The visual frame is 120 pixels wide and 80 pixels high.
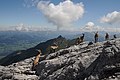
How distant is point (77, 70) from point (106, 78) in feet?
19.3

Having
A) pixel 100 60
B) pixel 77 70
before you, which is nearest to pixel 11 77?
pixel 77 70

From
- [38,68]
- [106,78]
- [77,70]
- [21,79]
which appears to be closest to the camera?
[106,78]

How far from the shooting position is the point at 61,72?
29.7 m

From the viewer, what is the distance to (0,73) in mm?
40281

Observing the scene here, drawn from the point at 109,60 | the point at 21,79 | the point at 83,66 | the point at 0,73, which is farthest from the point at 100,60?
the point at 0,73

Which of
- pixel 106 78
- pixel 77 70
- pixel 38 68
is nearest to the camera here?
pixel 106 78

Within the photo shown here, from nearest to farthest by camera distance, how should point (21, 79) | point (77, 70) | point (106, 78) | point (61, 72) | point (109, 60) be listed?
point (106, 78) < point (109, 60) < point (77, 70) < point (61, 72) < point (21, 79)

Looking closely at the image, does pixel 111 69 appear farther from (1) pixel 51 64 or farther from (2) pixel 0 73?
(2) pixel 0 73

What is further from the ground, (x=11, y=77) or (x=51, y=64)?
(x=51, y=64)

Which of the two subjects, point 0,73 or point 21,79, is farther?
point 0,73

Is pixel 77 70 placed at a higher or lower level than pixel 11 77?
higher

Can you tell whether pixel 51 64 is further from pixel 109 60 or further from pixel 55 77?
pixel 109 60

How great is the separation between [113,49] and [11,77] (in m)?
19.0

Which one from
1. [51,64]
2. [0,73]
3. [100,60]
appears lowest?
[0,73]
